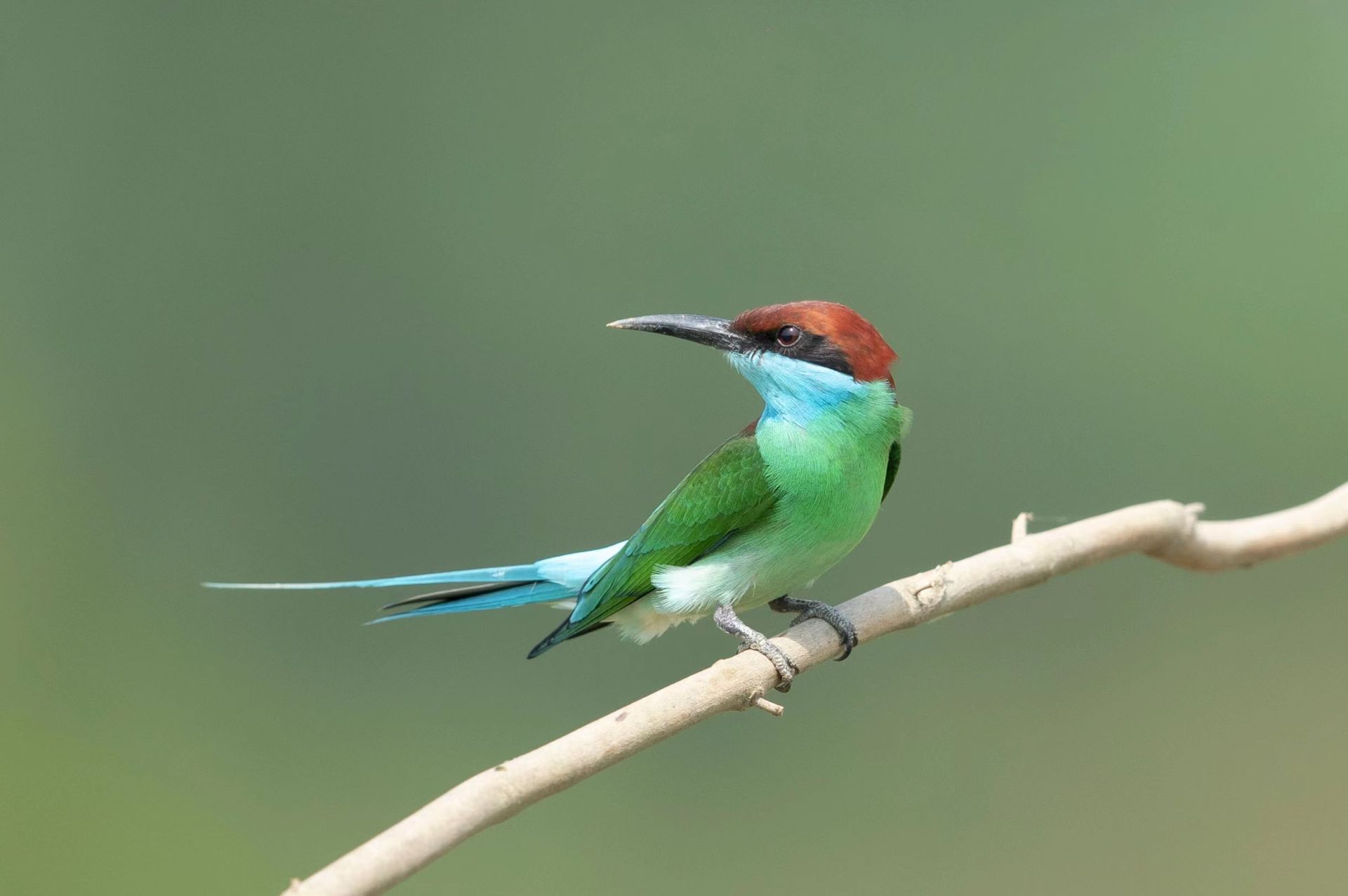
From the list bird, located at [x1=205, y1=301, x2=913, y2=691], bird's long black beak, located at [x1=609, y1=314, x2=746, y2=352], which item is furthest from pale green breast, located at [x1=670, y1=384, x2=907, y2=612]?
bird's long black beak, located at [x1=609, y1=314, x2=746, y2=352]

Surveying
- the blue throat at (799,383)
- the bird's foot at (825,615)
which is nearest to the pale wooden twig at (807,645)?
the bird's foot at (825,615)

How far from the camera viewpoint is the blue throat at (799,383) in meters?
1.41

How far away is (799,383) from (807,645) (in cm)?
30

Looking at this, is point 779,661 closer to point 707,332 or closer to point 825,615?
point 825,615

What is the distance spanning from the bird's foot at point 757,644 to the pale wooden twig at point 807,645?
2 cm

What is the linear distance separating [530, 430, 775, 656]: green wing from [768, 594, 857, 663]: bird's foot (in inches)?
5.6

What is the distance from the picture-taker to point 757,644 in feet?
4.83

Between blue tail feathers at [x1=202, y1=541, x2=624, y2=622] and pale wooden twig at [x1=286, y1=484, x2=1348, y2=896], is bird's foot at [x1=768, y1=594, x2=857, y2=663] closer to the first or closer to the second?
pale wooden twig at [x1=286, y1=484, x2=1348, y2=896]

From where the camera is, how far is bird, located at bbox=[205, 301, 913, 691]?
1.41 m

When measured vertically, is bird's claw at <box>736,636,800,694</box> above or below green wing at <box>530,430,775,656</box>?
below

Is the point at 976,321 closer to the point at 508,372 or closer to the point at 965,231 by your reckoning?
the point at 965,231

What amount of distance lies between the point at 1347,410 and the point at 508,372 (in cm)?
213

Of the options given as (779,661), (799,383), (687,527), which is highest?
(799,383)

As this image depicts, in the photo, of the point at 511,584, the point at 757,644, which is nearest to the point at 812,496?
the point at 757,644
